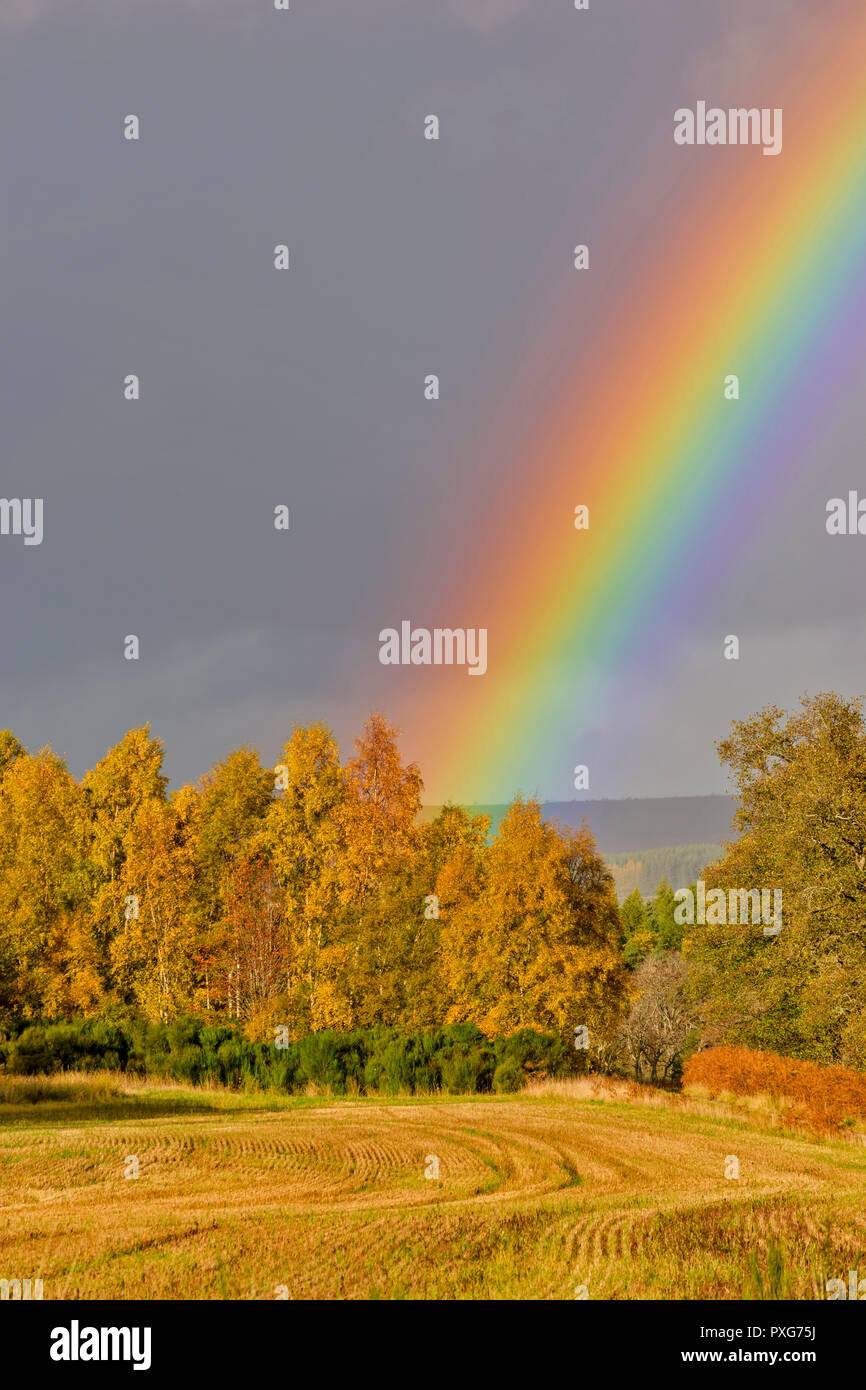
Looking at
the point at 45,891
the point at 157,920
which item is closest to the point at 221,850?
the point at 157,920

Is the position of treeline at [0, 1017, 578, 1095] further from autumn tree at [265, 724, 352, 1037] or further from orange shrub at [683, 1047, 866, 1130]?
orange shrub at [683, 1047, 866, 1130]

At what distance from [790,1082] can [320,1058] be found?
1612cm

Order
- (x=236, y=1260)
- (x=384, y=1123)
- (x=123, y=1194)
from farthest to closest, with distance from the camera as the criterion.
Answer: (x=384, y=1123)
(x=123, y=1194)
(x=236, y=1260)

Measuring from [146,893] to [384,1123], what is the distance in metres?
21.9

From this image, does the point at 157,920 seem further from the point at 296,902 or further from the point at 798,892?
the point at 798,892

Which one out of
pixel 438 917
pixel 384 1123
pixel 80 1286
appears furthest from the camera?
pixel 438 917

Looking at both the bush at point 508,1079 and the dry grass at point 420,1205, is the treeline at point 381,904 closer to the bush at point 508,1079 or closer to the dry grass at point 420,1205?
the bush at point 508,1079

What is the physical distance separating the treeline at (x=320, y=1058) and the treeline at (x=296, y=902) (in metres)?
1.29

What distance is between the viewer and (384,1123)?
25.7 m

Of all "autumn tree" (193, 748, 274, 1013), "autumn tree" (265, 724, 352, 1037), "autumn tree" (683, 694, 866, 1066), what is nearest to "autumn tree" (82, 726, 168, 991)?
"autumn tree" (193, 748, 274, 1013)

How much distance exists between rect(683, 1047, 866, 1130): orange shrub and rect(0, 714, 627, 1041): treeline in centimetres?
577

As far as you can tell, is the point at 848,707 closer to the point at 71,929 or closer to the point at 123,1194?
the point at 123,1194

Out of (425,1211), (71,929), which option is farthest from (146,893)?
(425,1211)
